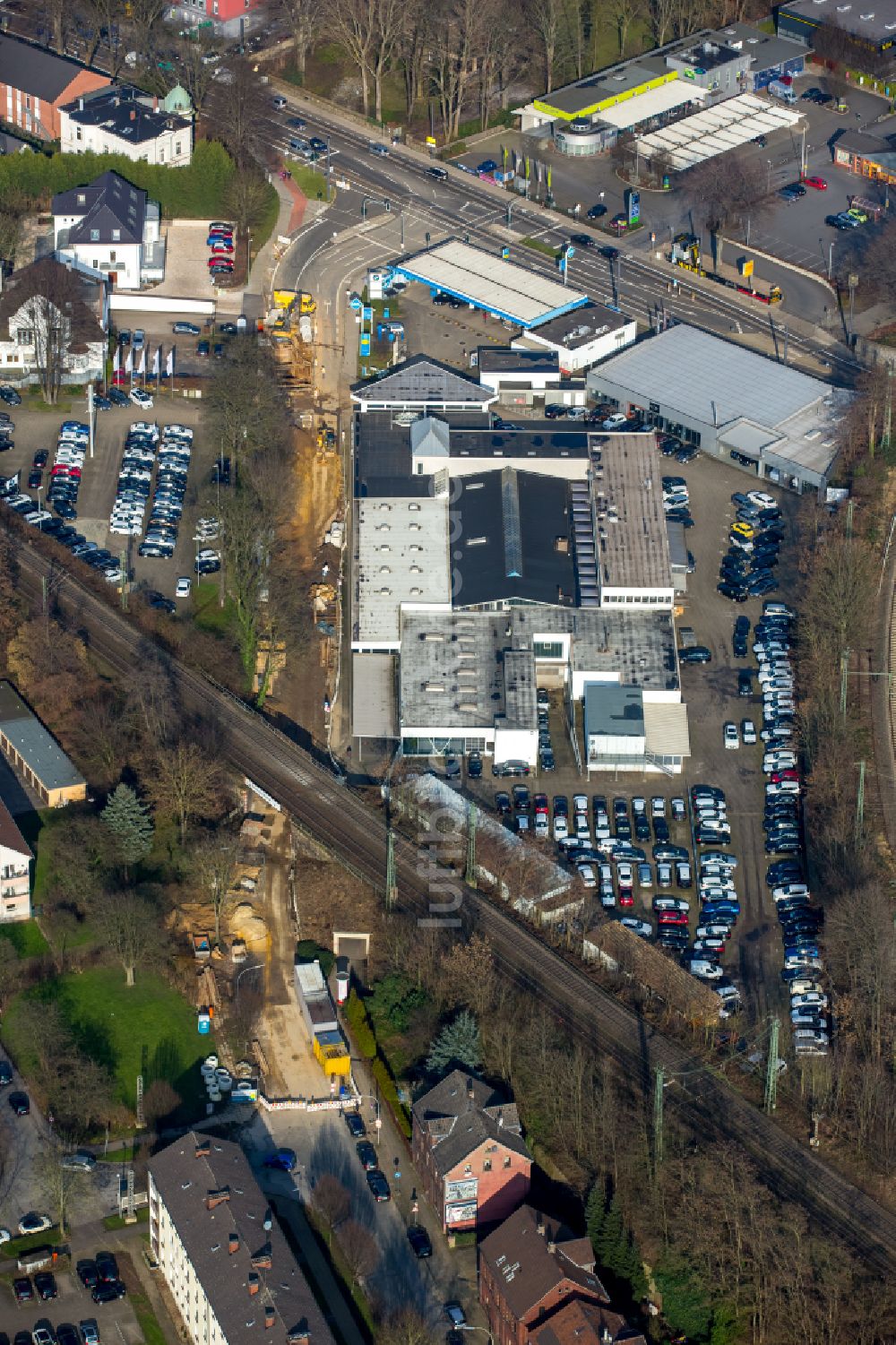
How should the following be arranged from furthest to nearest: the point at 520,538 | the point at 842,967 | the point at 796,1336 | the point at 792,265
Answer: the point at 792,265 < the point at 520,538 < the point at 842,967 < the point at 796,1336

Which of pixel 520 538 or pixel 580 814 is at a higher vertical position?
pixel 520 538

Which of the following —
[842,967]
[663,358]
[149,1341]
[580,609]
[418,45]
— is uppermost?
[418,45]

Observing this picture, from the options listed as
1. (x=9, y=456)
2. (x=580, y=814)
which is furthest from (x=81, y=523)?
(x=580, y=814)

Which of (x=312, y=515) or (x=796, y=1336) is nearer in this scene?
(x=796, y=1336)

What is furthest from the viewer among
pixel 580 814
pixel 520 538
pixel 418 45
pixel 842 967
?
pixel 418 45

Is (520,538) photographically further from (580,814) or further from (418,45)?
(418,45)

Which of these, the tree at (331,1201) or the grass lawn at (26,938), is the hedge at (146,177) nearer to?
the grass lawn at (26,938)

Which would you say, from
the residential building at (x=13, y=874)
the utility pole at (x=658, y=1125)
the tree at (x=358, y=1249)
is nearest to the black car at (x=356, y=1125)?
the tree at (x=358, y=1249)

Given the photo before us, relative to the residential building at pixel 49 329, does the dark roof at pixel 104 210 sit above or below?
above
